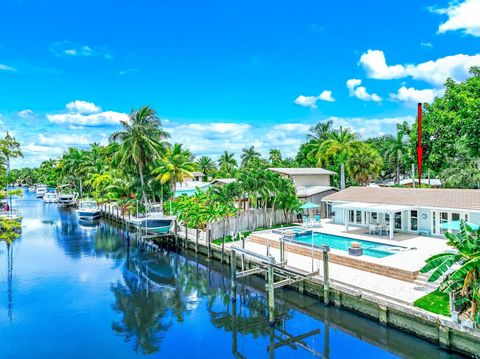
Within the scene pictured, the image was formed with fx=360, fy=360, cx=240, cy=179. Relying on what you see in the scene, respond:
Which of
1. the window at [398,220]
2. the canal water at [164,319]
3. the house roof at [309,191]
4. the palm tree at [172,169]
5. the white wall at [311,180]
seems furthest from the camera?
the palm tree at [172,169]

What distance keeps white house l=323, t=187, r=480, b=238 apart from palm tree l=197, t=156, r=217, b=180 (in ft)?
155

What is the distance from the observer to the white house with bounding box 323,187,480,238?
23.8m

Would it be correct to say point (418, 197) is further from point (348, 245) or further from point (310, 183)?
point (310, 183)

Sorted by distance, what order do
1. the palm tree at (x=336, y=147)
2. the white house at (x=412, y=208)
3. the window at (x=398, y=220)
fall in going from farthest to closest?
the palm tree at (x=336, y=147)
the window at (x=398, y=220)
the white house at (x=412, y=208)

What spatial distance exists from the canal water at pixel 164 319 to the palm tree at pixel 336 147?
2929 cm

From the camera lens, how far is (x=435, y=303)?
46.3ft

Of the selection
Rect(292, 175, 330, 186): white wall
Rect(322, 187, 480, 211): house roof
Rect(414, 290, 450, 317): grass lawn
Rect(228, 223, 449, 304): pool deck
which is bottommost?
Rect(414, 290, 450, 317): grass lawn

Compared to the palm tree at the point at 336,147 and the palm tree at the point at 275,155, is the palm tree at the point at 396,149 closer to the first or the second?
the palm tree at the point at 336,147

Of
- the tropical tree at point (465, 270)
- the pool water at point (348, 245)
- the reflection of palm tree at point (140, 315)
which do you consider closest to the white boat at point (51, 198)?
the reflection of palm tree at point (140, 315)

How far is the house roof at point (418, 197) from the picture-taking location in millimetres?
24031

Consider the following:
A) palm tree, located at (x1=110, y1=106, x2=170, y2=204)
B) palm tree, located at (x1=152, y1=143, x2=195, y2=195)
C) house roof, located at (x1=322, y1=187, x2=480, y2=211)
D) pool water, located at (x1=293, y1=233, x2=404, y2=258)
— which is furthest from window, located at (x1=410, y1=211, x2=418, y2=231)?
palm tree, located at (x1=110, y1=106, x2=170, y2=204)

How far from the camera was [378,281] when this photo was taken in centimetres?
1695

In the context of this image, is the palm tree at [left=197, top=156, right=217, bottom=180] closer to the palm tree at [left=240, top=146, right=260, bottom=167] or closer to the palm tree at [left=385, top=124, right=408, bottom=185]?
the palm tree at [left=240, top=146, right=260, bottom=167]

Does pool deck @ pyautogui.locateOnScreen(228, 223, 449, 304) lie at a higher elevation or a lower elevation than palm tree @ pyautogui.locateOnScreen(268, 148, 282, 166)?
lower
